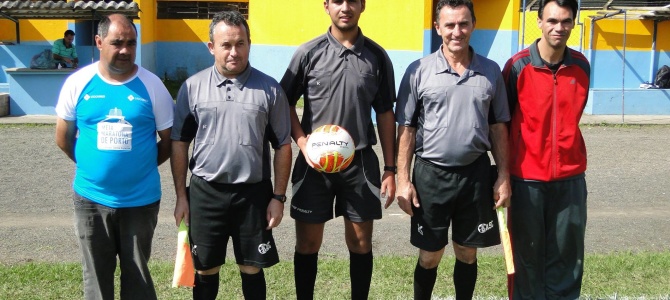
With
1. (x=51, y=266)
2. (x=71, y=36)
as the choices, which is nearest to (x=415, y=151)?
(x=51, y=266)

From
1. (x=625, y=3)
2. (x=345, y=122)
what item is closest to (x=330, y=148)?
(x=345, y=122)

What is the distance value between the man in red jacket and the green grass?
0.78 metres

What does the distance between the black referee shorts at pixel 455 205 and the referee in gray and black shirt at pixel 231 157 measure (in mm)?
925

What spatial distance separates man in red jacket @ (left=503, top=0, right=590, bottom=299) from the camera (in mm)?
4766

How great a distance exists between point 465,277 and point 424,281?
277 mm

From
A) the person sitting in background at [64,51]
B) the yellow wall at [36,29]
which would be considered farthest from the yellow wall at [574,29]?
the yellow wall at [36,29]

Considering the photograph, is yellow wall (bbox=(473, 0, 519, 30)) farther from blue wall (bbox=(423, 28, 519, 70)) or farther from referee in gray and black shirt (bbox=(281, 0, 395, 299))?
referee in gray and black shirt (bbox=(281, 0, 395, 299))

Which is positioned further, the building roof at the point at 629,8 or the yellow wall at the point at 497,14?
the yellow wall at the point at 497,14

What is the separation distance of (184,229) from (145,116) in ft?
2.42

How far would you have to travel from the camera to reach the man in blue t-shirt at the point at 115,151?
172 inches

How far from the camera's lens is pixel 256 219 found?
4.59 meters

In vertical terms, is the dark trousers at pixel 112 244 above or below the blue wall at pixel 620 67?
below

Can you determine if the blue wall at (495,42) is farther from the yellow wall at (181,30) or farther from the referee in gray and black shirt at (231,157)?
the referee in gray and black shirt at (231,157)

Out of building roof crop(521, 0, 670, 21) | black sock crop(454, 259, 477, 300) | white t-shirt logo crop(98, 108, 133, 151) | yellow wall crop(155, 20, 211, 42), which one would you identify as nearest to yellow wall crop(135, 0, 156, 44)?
yellow wall crop(155, 20, 211, 42)
